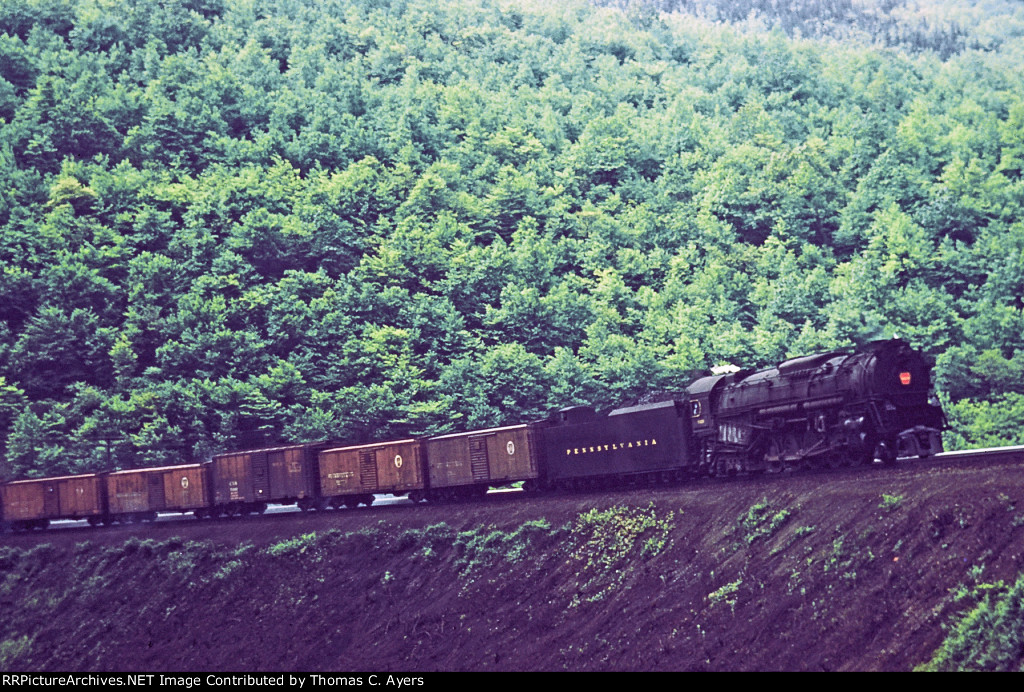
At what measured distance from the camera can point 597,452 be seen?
117ft

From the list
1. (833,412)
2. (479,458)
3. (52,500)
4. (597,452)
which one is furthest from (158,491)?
(833,412)

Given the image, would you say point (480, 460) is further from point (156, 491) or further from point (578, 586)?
point (156, 491)

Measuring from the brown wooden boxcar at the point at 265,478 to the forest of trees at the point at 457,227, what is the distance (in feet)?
62.3

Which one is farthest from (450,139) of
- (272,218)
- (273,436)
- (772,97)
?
(273,436)

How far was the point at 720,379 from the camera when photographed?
32.1 metres

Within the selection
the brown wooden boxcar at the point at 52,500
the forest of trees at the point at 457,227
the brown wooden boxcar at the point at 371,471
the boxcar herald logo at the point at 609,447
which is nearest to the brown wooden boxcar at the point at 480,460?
the brown wooden boxcar at the point at 371,471

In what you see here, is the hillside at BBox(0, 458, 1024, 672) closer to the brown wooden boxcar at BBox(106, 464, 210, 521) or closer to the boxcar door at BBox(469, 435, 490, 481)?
the boxcar door at BBox(469, 435, 490, 481)

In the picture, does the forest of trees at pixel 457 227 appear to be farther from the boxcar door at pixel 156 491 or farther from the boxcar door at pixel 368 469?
→ the boxcar door at pixel 368 469

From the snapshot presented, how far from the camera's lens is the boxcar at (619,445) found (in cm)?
3291

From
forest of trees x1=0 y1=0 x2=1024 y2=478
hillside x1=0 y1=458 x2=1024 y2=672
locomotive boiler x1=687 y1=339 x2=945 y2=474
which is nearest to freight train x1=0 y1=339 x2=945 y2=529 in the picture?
locomotive boiler x1=687 y1=339 x2=945 y2=474

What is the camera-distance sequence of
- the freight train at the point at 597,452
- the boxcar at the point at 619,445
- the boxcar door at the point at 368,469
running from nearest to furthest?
the freight train at the point at 597,452 → the boxcar at the point at 619,445 → the boxcar door at the point at 368,469

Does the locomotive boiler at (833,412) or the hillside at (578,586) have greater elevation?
the locomotive boiler at (833,412)

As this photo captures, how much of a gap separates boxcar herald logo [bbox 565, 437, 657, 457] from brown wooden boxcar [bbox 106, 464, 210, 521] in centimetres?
1945

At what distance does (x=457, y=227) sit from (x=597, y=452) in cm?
5216
